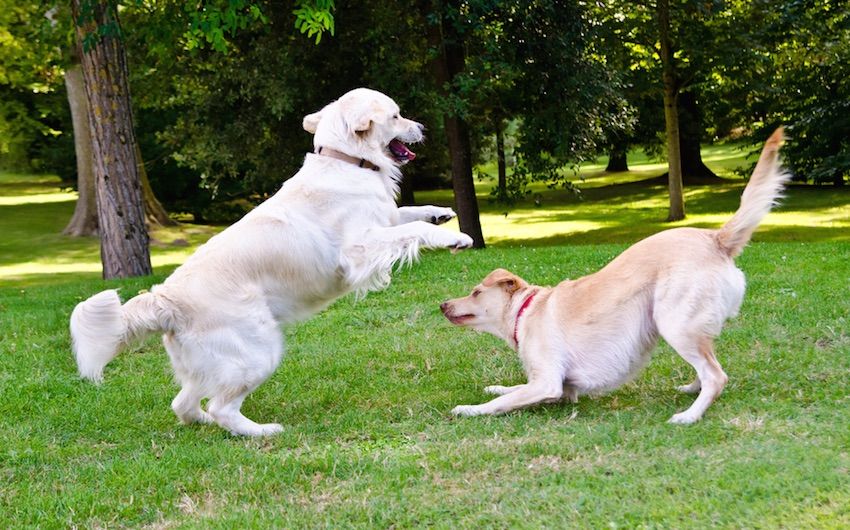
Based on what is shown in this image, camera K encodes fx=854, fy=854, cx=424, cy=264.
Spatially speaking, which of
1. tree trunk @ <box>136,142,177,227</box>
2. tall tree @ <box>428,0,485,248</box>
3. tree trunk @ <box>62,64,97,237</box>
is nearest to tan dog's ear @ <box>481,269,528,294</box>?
tall tree @ <box>428,0,485,248</box>

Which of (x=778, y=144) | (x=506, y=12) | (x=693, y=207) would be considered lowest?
(x=693, y=207)

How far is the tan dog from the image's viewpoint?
16.3ft

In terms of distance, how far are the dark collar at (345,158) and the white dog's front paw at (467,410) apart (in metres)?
1.77

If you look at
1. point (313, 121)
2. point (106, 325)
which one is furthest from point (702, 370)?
point (106, 325)

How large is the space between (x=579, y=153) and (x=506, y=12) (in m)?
3.55

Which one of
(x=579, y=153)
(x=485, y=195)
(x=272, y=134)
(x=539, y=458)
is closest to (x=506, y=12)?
(x=579, y=153)

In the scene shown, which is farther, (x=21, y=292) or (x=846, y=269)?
(x=21, y=292)

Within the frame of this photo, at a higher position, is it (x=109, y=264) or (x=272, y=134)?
(x=272, y=134)

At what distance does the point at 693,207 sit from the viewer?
27078mm

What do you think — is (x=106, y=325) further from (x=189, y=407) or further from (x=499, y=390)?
(x=499, y=390)

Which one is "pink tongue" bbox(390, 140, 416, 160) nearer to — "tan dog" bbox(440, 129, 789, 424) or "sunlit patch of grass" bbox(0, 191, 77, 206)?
"tan dog" bbox(440, 129, 789, 424)

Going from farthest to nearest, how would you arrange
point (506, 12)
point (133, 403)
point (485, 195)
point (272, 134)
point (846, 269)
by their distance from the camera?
point (485, 195), point (272, 134), point (506, 12), point (846, 269), point (133, 403)

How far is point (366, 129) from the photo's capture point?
19.4 feet

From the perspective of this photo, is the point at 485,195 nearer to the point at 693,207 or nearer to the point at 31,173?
the point at 693,207
